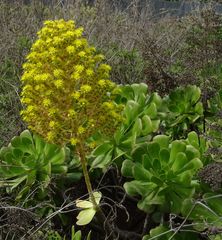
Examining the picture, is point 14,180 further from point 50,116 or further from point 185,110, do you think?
point 185,110

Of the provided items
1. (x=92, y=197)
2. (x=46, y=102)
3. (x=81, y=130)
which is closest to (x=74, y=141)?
(x=81, y=130)

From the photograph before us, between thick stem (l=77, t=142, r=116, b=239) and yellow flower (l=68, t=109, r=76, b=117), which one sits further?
thick stem (l=77, t=142, r=116, b=239)

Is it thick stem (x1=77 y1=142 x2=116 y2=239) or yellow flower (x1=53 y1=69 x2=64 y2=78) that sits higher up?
yellow flower (x1=53 y1=69 x2=64 y2=78)

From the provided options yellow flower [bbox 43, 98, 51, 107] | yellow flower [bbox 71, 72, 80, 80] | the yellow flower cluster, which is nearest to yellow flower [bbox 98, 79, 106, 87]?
the yellow flower cluster

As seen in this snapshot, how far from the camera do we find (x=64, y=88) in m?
2.44

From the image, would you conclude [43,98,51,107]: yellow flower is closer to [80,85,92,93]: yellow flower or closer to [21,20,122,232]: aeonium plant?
[21,20,122,232]: aeonium plant

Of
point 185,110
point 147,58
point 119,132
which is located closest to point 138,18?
point 147,58

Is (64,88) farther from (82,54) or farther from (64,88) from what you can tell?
(82,54)

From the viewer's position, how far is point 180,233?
2.68 metres

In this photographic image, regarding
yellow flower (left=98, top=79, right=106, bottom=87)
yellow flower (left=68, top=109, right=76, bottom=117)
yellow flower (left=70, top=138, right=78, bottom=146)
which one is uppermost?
yellow flower (left=98, top=79, right=106, bottom=87)

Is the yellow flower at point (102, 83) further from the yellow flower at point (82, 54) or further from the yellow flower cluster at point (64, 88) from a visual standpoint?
the yellow flower at point (82, 54)

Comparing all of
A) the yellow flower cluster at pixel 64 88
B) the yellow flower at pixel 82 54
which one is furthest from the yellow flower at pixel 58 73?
the yellow flower at pixel 82 54

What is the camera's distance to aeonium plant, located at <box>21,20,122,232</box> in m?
2.39

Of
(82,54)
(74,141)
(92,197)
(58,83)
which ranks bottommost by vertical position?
(92,197)
